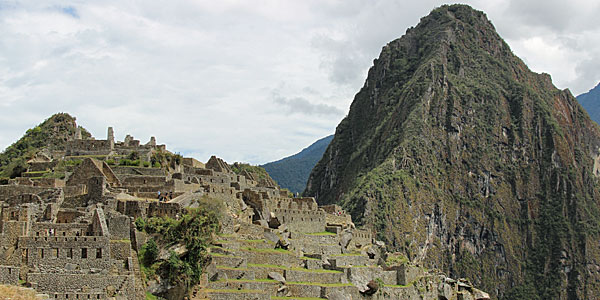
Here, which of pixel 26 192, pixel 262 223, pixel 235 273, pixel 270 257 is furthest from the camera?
pixel 262 223

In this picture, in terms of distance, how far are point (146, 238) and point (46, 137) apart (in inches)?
1341

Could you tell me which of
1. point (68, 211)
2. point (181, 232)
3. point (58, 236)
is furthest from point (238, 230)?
point (58, 236)

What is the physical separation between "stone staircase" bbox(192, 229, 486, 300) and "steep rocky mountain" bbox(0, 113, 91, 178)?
24342 mm

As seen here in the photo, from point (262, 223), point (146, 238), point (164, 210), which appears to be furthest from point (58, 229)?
point (262, 223)

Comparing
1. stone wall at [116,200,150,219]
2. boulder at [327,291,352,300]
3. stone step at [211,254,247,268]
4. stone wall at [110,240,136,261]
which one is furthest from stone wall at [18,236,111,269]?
boulder at [327,291,352,300]

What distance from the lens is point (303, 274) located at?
50.8 metres

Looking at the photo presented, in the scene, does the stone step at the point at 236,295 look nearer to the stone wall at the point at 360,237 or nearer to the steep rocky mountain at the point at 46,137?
the stone wall at the point at 360,237

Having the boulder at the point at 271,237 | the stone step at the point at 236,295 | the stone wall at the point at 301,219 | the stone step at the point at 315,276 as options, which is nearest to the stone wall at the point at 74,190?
the stone step at the point at 236,295

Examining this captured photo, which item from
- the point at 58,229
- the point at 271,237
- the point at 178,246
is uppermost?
the point at 58,229

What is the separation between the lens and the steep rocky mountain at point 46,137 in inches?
2625

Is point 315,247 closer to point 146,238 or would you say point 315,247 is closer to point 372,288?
point 372,288

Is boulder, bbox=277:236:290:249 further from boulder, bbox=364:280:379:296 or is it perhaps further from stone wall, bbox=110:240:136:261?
stone wall, bbox=110:240:136:261

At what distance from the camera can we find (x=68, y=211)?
130 feet

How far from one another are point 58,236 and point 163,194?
12.9 meters
